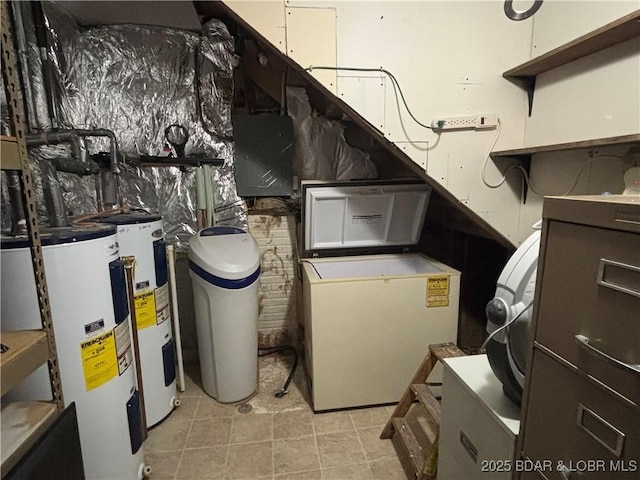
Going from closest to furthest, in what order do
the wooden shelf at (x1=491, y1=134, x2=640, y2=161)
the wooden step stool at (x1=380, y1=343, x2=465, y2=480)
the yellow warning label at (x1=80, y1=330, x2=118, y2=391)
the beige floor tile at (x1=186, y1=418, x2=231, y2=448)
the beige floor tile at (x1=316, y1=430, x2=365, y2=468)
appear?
the wooden shelf at (x1=491, y1=134, x2=640, y2=161) → the yellow warning label at (x1=80, y1=330, x2=118, y2=391) → the wooden step stool at (x1=380, y1=343, x2=465, y2=480) → the beige floor tile at (x1=316, y1=430, x2=365, y2=468) → the beige floor tile at (x1=186, y1=418, x2=231, y2=448)

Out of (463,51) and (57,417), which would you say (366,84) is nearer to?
(463,51)

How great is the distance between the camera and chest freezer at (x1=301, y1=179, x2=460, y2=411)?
6.15ft

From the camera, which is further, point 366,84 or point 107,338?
point 366,84

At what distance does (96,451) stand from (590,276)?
1.64m

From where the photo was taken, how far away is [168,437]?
181 centimetres

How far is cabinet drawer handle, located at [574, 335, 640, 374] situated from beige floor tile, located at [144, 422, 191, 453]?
6.02 ft

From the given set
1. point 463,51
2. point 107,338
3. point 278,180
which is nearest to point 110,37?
point 278,180

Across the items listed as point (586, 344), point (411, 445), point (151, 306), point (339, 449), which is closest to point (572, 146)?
point (586, 344)

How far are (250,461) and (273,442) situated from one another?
153mm

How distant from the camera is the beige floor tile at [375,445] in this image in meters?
1.68

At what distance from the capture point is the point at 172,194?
2301 mm

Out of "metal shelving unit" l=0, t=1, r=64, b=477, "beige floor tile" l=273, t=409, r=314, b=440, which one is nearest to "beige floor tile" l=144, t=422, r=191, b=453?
"beige floor tile" l=273, t=409, r=314, b=440

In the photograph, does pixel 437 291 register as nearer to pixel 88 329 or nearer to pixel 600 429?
pixel 600 429

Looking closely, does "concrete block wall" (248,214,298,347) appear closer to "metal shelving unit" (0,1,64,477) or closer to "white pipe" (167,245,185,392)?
"white pipe" (167,245,185,392)
